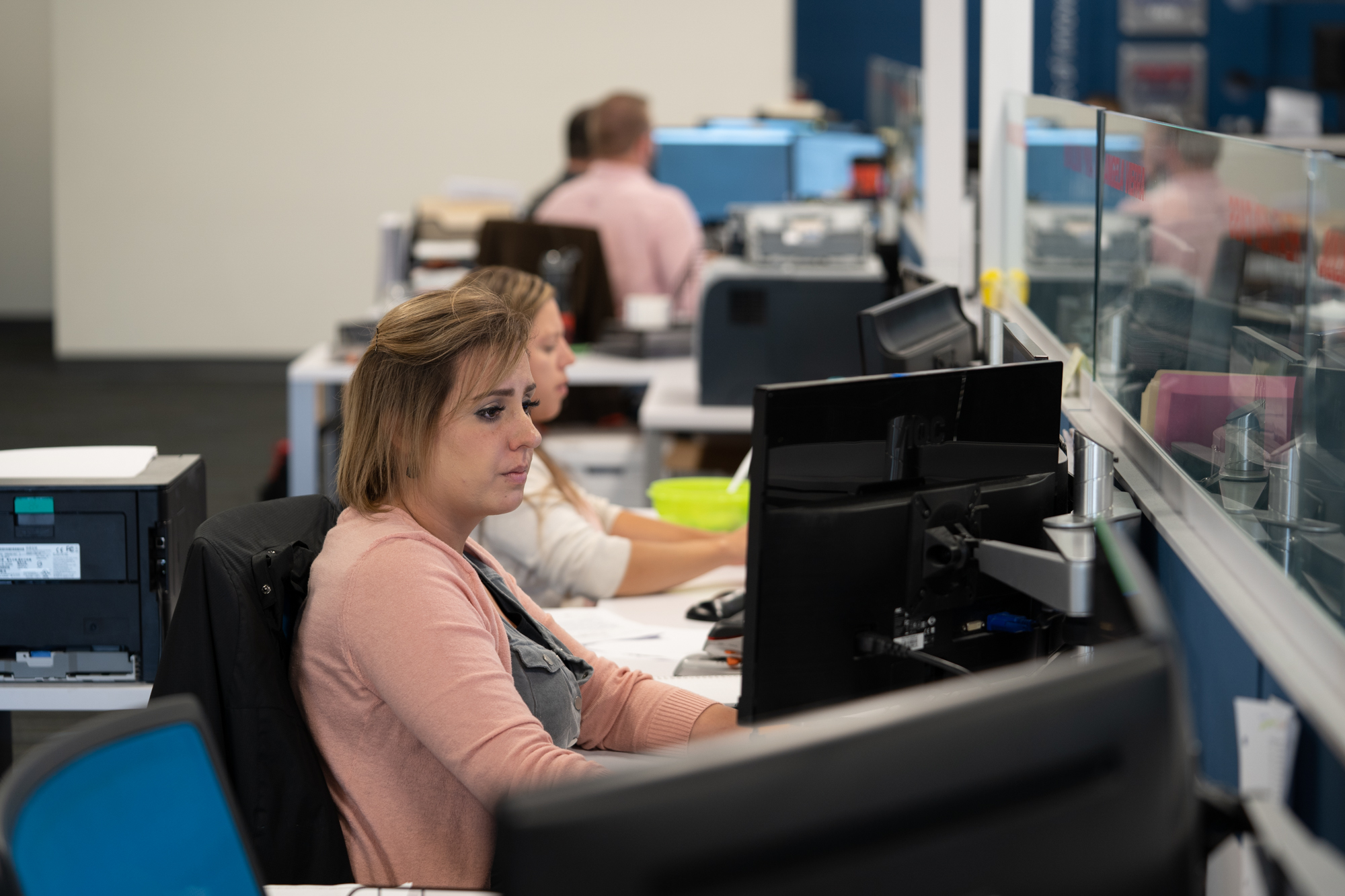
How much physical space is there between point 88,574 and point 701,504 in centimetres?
108

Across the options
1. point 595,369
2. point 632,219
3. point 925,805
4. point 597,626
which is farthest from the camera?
point 632,219

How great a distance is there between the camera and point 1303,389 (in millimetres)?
1204

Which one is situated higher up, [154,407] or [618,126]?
[618,126]

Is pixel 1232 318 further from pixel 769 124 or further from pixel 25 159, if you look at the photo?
pixel 25 159

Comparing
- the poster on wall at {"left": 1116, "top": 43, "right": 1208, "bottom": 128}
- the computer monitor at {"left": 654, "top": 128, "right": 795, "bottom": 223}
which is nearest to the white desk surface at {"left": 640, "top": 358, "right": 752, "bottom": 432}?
the computer monitor at {"left": 654, "top": 128, "right": 795, "bottom": 223}

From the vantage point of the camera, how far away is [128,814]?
913 millimetres

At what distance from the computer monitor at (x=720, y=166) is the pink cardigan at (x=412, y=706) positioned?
473cm

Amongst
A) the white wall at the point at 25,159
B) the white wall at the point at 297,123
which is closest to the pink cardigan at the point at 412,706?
the white wall at the point at 297,123

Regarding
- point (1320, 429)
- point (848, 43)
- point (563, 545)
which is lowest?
point (563, 545)

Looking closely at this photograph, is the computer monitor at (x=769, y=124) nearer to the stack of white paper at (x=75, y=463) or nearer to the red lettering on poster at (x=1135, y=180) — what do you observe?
the red lettering on poster at (x=1135, y=180)

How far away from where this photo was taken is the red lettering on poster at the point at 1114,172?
2006 mm

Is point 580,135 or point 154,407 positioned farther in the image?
point 154,407

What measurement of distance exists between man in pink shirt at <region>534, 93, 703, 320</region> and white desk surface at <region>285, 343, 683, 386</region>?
544 mm

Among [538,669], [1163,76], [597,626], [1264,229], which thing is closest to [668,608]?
[597,626]
